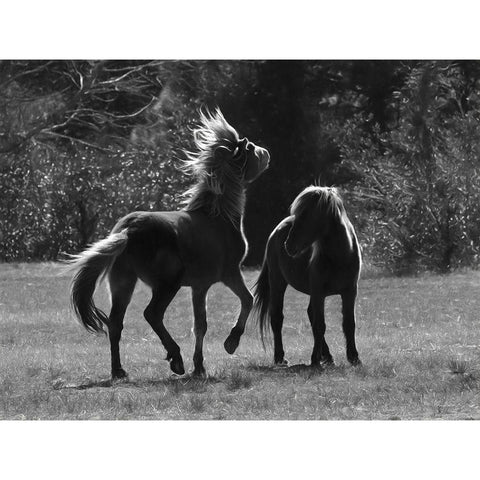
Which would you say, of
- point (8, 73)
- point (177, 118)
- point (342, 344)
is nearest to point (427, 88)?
point (177, 118)

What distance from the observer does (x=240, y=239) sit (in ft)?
29.3

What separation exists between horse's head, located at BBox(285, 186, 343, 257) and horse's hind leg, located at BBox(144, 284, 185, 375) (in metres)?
1.15

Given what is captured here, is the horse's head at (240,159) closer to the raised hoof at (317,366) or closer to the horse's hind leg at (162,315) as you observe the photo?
the horse's hind leg at (162,315)

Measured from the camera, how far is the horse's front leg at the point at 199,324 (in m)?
8.56

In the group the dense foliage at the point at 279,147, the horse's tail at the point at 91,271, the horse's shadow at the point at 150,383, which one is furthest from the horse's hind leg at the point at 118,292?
the dense foliage at the point at 279,147

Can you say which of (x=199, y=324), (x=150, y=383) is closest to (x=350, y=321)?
(x=199, y=324)

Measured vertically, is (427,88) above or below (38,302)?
above

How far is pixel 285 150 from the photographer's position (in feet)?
49.1

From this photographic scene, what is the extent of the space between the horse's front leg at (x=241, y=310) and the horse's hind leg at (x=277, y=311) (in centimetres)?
87

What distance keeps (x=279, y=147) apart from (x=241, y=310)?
6531 millimetres

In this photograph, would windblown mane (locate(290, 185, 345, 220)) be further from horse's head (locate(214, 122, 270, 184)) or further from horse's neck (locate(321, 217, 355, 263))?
horse's head (locate(214, 122, 270, 184))

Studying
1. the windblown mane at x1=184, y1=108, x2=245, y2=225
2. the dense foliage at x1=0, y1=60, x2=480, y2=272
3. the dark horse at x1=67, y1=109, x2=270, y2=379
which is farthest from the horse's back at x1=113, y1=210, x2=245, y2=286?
the dense foliage at x1=0, y1=60, x2=480, y2=272

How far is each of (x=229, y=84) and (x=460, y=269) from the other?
14.6ft

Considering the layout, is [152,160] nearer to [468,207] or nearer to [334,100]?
[334,100]
